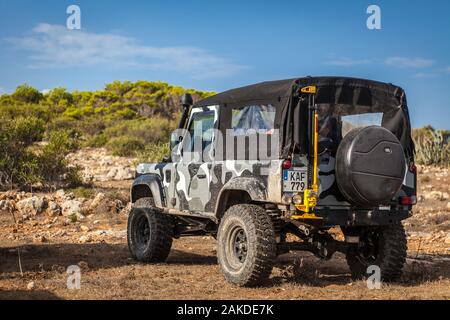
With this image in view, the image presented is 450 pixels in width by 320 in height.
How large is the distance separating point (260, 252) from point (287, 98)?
161 cm

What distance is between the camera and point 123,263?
9242 mm

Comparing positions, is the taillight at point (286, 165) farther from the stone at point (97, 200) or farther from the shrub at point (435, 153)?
the shrub at point (435, 153)

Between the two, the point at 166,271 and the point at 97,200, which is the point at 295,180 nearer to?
the point at 166,271

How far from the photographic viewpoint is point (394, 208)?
7469 mm

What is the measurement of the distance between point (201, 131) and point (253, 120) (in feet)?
3.68

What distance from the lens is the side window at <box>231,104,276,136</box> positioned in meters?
7.30

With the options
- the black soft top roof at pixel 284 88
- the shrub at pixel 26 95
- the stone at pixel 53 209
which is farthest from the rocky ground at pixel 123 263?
the shrub at pixel 26 95

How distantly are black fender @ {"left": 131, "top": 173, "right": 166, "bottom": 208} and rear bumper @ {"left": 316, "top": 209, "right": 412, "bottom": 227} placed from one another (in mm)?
2800

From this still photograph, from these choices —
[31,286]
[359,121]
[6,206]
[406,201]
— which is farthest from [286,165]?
[6,206]

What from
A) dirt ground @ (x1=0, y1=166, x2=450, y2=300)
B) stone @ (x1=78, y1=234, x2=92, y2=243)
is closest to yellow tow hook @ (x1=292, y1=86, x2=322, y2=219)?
dirt ground @ (x1=0, y1=166, x2=450, y2=300)

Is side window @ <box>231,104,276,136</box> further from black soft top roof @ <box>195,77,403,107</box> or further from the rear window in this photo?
the rear window
